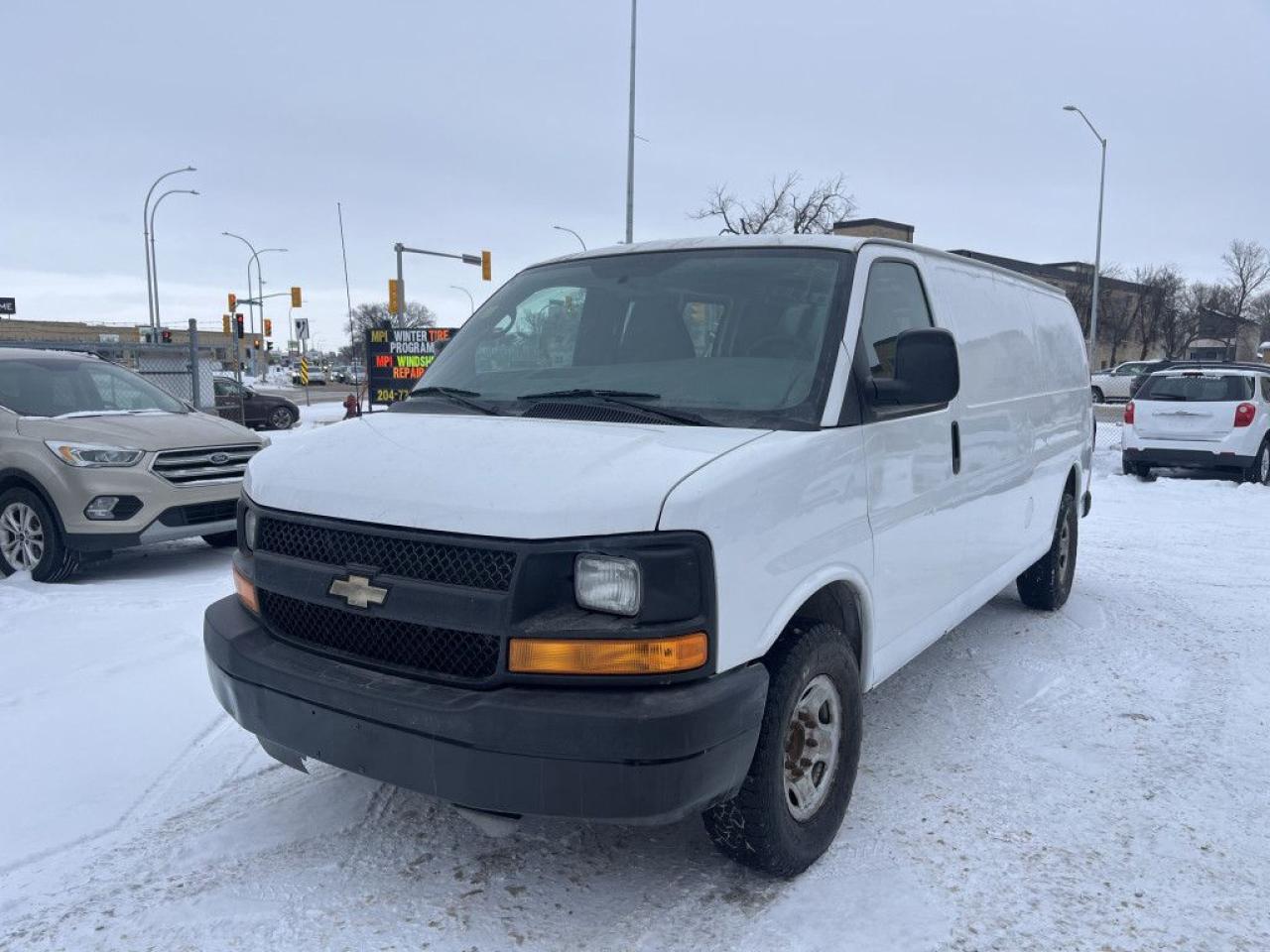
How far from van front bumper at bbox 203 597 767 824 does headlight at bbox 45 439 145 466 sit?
5116 millimetres

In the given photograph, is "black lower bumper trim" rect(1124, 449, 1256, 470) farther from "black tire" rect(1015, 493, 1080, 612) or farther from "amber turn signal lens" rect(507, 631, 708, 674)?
"amber turn signal lens" rect(507, 631, 708, 674)

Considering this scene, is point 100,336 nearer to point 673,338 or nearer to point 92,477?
point 92,477

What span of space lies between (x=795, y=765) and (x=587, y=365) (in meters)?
1.63

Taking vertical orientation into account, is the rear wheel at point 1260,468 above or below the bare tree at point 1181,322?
below

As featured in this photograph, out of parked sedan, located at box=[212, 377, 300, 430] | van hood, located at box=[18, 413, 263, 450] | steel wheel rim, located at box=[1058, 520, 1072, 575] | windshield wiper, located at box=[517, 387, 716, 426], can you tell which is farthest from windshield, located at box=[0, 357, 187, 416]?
parked sedan, located at box=[212, 377, 300, 430]

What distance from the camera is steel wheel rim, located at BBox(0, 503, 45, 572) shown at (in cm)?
716

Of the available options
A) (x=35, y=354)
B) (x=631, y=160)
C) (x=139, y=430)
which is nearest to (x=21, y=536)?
(x=139, y=430)

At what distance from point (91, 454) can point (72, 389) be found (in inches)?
46.4

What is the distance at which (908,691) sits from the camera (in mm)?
4992

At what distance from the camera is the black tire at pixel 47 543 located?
7.02m

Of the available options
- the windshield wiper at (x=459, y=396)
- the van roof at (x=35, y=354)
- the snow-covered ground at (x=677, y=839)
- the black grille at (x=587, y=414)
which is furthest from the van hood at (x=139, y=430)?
the black grille at (x=587, y=414)

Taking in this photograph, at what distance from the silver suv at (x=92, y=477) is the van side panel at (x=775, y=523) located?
18.4 feet

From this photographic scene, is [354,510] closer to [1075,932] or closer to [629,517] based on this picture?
[629,517]

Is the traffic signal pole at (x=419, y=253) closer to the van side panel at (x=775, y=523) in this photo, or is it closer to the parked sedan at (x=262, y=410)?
the parked sedan at (x=262, y=410)
